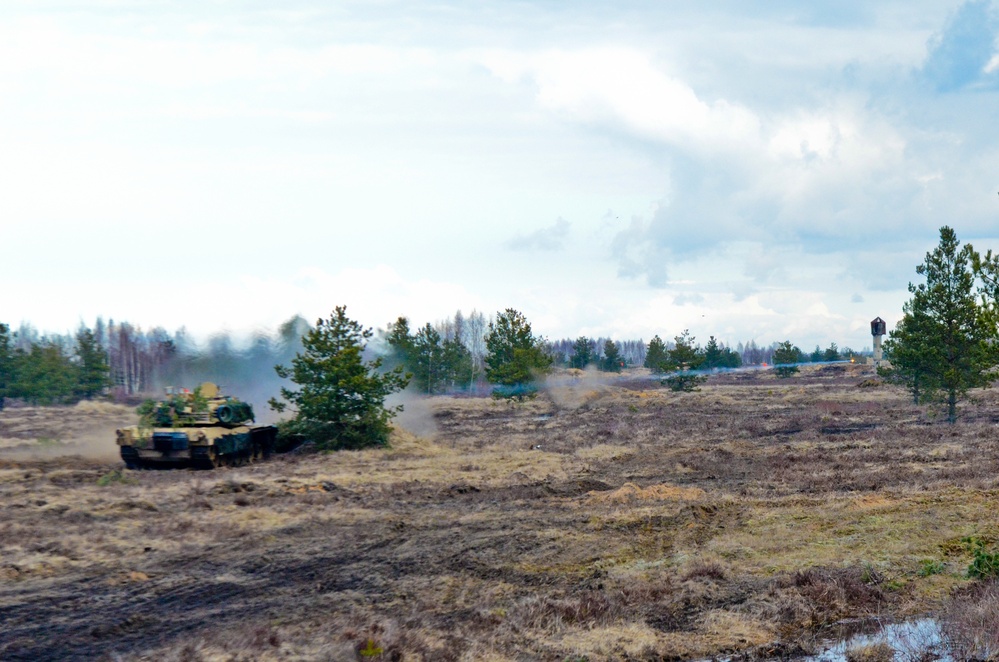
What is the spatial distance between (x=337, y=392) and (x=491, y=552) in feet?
61.9

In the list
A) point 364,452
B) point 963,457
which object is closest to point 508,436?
point 364,452

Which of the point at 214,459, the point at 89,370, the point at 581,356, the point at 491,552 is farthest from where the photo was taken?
the point at 581,356

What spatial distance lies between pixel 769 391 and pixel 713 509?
177 ft

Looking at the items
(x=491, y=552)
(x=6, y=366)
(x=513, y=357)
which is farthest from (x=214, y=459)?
(x=6, y=366)

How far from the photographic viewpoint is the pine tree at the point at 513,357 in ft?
185

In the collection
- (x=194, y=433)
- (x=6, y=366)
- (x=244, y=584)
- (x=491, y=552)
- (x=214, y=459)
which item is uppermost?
(x=6, y=366)

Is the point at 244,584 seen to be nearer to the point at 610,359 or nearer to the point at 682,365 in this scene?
the point at 682,365

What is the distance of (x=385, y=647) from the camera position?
9109mm

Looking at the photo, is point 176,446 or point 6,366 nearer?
point 176,446

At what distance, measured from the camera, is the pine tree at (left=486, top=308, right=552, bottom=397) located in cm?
5653

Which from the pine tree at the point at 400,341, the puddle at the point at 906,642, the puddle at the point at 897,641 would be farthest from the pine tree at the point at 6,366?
the puddle at the point at 906,642

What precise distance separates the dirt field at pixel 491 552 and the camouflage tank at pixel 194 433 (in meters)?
0.76

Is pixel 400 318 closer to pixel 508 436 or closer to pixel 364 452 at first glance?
pixel 508 436

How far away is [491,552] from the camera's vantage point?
1423 cm
